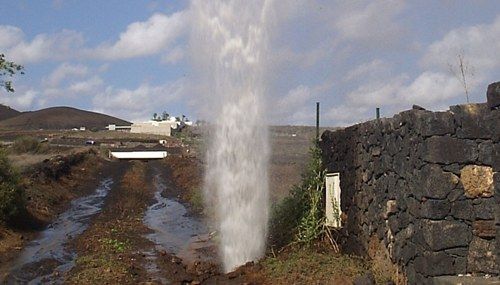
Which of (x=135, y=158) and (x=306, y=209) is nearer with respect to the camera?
(x=306, y=209)

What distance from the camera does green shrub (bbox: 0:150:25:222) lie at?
1672 centimetres

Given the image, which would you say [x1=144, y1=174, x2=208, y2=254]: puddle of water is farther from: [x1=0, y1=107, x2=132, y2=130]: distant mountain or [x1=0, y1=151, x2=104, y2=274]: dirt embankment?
[x1=0, y1=107, x2=132, y2=130]: distant mountain

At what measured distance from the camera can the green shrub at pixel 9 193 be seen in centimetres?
1672

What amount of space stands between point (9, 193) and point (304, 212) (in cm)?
872

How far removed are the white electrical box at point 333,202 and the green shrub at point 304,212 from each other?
0.51 feet

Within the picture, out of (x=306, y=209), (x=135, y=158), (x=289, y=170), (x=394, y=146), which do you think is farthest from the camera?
(x=135, y=158)

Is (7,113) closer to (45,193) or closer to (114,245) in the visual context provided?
(45,193)

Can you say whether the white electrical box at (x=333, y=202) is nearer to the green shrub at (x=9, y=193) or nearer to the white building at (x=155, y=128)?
the green shrub at (x=9, y=193)

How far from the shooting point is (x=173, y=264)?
1286 centimetres

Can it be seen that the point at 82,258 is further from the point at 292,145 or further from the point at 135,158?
the point at 135,158

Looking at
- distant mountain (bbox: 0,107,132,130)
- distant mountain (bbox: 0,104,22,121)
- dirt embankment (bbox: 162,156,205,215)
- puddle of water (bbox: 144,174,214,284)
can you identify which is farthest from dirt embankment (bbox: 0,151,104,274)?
distant mountain (bbox: 0,104,22,121)

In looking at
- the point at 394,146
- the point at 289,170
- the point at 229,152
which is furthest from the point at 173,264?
the point at 289,170

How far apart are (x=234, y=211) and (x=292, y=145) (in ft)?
45.6

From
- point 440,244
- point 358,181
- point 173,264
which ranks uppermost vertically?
point 358,181
